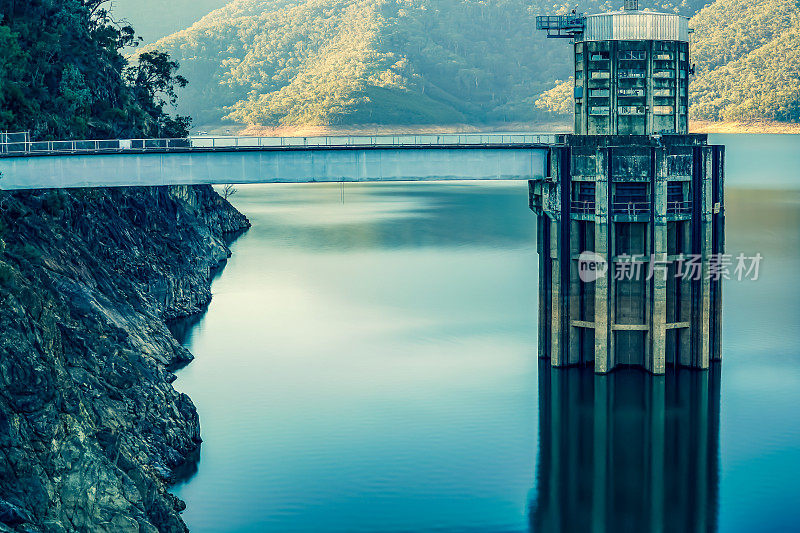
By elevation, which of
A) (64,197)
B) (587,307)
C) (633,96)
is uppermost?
(633,96)

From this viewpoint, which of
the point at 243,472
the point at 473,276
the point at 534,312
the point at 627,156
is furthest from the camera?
the point at 473,276

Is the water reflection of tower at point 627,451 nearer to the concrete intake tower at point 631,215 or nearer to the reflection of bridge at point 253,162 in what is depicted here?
the concrete intake tower at point 631,215

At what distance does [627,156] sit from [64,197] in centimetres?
2888

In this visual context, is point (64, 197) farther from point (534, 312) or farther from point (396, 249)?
point (396, 249)

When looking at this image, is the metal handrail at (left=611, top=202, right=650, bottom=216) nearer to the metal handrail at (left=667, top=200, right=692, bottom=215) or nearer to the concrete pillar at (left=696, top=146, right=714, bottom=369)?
the metal handrail at (left=667, top=200, right=692, bottom=215)

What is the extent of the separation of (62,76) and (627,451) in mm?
46434

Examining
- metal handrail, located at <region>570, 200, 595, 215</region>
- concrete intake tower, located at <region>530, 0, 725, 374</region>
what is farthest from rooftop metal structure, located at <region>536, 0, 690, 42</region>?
metal handrail, located at <region>570, 200, 595, 215</region>

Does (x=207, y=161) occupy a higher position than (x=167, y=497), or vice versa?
(x=207, y=161)

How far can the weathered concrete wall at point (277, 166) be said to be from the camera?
56.9m

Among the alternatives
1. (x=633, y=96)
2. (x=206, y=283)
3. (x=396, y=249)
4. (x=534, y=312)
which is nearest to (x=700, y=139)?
(x=633, y=96)

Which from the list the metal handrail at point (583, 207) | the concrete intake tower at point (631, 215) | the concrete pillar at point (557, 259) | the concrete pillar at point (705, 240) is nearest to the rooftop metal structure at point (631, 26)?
the concrete intake tower at point (631, 215)

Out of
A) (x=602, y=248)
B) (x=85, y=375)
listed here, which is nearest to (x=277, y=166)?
(x=602, y=248)

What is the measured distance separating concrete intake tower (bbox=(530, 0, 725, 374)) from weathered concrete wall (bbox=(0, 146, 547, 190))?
2907mm

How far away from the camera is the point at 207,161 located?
2304 inches
